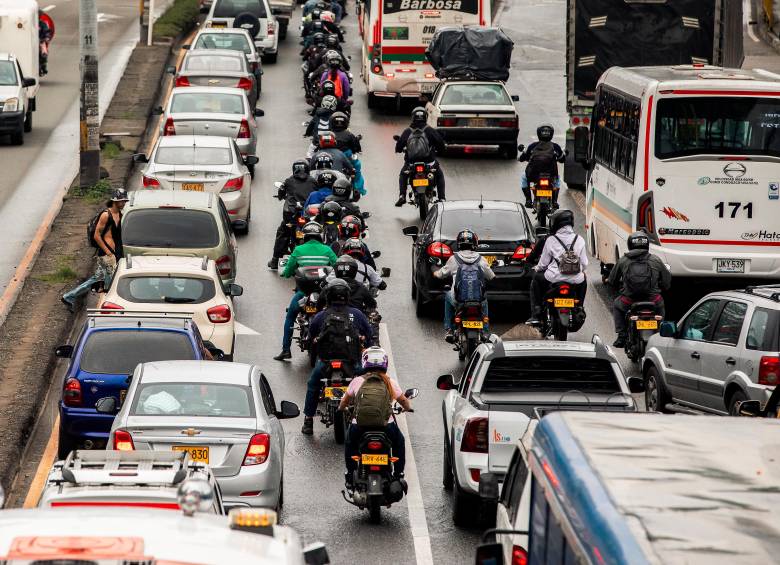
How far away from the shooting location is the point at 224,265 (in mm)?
22469

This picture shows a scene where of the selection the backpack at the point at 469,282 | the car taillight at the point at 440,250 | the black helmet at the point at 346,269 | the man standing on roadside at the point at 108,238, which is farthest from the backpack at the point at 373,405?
the man standing on roadside at the point at 108,238

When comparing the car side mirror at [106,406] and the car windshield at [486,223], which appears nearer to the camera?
the car side mirror at [106,406]

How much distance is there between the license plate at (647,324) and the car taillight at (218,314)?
458 cm

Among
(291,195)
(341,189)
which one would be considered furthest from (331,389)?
(291,195)

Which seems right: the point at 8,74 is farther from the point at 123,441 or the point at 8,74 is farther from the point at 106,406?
the point at 123,441

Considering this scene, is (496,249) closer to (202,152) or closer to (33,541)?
(202,152)

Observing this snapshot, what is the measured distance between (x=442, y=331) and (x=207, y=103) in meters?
11.2

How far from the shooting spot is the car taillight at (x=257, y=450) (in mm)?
13234

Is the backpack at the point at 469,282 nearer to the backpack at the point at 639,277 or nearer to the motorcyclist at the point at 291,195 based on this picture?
the backpack at the point at 639,277

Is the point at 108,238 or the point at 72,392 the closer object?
the point at 72,392

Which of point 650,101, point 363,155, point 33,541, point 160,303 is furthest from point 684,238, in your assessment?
point 33,541

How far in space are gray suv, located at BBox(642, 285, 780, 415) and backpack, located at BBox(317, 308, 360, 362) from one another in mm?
3157

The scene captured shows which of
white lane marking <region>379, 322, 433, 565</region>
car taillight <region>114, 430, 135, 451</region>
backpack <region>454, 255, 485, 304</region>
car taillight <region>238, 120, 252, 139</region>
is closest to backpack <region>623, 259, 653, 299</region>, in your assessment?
backpack <region>454, 255, 485, 304</region>

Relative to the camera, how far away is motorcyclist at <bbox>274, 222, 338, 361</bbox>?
19938 mm
